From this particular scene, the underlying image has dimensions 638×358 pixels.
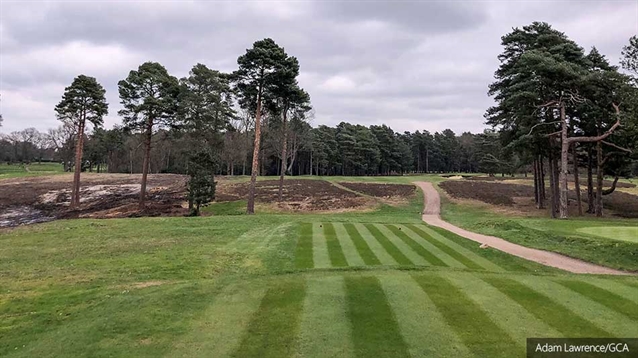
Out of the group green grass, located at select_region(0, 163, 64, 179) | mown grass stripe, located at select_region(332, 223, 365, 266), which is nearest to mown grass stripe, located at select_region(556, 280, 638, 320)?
mown grass stripe, located at select_region(332, 223, 365, 266)

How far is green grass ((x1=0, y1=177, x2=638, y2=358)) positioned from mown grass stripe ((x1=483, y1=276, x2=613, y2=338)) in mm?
37

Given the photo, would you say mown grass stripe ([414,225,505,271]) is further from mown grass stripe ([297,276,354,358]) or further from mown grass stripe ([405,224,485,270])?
mown grass stripe ([297,276,354,358])

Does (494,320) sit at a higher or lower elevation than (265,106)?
lower

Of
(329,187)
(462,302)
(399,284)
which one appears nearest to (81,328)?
(399,284)

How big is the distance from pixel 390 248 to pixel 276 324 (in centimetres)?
906

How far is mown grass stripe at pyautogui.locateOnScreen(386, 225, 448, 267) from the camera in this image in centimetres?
1318

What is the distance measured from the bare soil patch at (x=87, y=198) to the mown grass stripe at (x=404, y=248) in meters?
22.7

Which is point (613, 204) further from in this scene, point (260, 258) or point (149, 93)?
point (149, 93)

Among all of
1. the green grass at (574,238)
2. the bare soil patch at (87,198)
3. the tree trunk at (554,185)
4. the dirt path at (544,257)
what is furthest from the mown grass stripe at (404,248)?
the bare soil patch at (87,198)

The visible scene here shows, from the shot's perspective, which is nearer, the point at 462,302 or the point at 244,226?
the point at 462,302

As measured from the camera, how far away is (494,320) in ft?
23.8

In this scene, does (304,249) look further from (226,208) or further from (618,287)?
(226,208)

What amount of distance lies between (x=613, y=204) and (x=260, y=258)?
41.0m

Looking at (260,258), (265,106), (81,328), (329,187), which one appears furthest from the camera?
(329,187)
